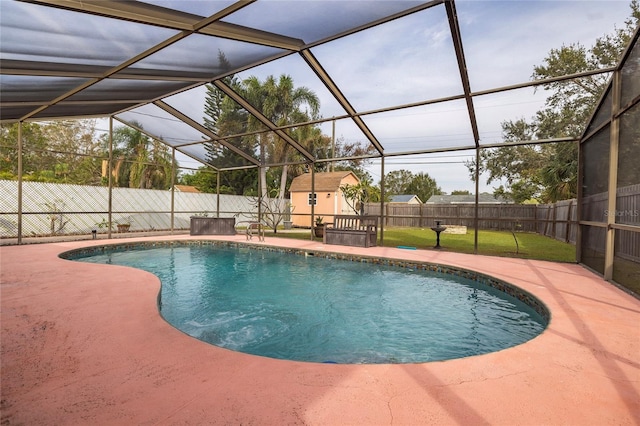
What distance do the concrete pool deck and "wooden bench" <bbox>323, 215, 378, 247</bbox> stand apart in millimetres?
6356

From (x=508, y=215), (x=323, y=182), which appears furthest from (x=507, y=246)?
(x=323, y=182)

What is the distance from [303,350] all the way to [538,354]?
7.10ft

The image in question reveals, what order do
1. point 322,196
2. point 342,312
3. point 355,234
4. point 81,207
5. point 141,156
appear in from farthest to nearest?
point 322,196 → point 141,156 → point 81,207 → point 355,234 → point 342,312

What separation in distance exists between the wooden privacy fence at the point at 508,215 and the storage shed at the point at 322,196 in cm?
208

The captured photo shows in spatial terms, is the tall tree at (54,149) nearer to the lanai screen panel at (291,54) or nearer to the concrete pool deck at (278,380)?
the lanai screen panel at (291,54)

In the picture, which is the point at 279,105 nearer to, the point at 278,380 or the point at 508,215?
the point at 508,215

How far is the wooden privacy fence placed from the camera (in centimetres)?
1185

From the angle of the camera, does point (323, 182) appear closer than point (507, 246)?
No

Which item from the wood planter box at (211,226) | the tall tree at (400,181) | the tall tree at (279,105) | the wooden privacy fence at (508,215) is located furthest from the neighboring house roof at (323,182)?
the tall tree at (400,181)

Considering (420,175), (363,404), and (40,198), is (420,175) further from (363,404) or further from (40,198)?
(363,404)

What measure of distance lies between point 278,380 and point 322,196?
63.7ft

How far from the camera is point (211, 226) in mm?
12977

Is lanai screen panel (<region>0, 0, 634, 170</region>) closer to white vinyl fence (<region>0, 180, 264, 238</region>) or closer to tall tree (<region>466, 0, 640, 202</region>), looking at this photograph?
white vinyl fence (<region>0, 180, 264, 238</region>)

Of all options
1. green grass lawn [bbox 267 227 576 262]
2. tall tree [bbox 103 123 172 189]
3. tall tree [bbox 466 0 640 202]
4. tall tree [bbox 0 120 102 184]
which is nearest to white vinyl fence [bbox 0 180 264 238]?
tall tree [bbox 0 120 102 184]
